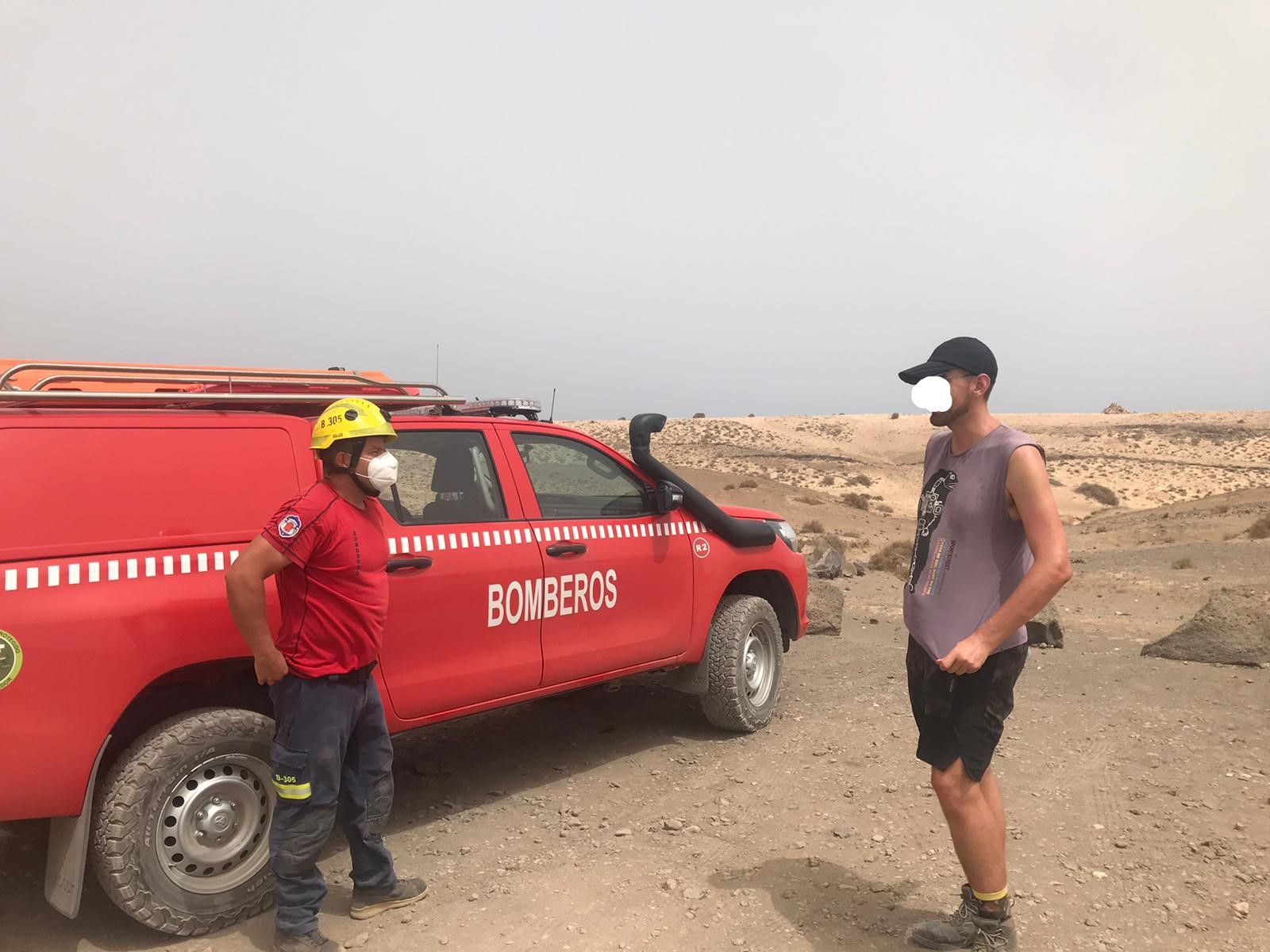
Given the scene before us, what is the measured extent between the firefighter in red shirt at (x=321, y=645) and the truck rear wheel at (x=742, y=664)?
297 centimetres

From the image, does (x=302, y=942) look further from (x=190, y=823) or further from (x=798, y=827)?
(x=798, y=827)

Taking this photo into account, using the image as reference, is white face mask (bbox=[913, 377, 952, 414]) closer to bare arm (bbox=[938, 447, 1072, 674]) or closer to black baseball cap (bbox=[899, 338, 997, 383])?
black baseball cap (bbox=[899, 338, 997, 383])

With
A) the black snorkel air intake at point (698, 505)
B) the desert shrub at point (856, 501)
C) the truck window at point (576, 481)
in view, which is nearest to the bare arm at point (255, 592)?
the truck window at point (576, 481)

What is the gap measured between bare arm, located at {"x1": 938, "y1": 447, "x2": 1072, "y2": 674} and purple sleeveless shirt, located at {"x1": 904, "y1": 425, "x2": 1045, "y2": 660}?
0.36 feet

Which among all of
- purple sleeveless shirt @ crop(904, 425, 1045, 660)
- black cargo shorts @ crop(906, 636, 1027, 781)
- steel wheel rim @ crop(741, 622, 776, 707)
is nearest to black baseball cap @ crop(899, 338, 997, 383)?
purple sleeveless shirt @ crop(904, 425, 1045, 660)

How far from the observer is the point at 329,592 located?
11.1 ft

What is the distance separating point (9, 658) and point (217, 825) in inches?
39.7

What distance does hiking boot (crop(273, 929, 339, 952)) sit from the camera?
347cm

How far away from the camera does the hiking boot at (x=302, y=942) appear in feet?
11.4

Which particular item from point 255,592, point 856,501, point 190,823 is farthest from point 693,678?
point 856,501

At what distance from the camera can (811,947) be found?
142 inches

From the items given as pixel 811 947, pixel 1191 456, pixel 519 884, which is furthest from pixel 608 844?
pixel 1191 456

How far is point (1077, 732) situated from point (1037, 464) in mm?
3968

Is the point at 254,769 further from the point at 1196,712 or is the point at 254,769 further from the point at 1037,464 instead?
the point at 1196,712
